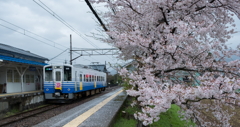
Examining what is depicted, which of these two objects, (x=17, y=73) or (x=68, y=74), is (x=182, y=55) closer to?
(x=68, y=74)

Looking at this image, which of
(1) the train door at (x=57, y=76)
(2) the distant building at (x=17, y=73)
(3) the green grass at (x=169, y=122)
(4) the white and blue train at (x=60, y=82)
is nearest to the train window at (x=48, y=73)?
(4) the white and blue train at (x=60, y=82)

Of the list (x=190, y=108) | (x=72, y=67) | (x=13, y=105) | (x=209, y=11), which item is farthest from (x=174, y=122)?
(x=13, y=105)

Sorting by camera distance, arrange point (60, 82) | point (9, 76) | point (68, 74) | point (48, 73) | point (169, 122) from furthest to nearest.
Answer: point (9, 76)
point (48, 73)
point (68, 74)
point (60, 82)
point (169, 122)

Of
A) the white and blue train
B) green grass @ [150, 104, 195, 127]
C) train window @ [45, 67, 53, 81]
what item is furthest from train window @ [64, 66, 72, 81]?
green grass @ [150, 104, 195, 127]

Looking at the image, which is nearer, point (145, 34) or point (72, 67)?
point (145, 34)

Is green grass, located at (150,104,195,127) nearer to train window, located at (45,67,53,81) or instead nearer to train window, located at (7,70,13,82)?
train window, located at (45,67,53,81)

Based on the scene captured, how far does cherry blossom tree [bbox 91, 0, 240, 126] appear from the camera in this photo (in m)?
2.74

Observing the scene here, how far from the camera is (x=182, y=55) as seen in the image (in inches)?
Result: 148

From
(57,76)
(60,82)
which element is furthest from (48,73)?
(60,82)

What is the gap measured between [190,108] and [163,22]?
1.90 meters

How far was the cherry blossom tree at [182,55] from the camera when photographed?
2.74 metres

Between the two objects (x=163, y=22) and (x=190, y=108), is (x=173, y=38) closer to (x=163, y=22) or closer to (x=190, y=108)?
(x=163, y=22)

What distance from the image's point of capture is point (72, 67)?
12305 millimetres

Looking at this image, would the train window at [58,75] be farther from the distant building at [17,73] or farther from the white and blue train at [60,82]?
the distant building at [17,73]
